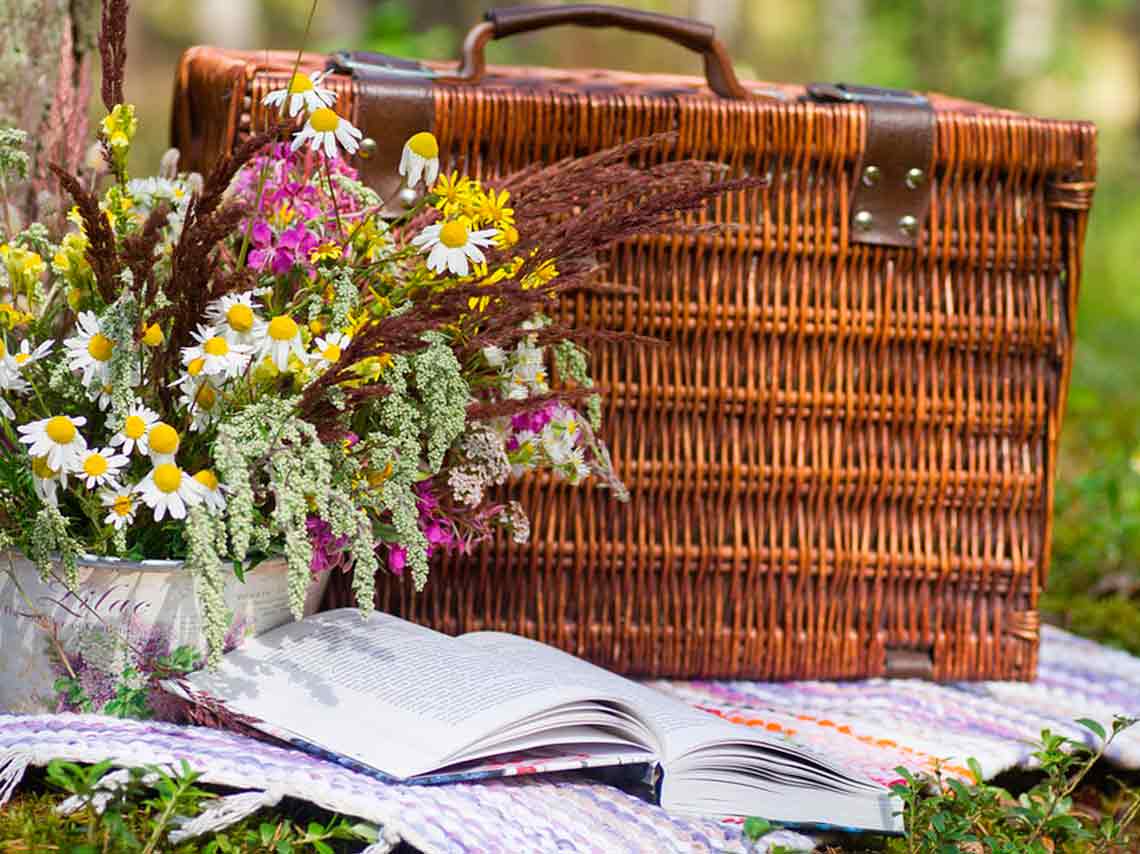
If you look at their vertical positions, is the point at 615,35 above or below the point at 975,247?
above

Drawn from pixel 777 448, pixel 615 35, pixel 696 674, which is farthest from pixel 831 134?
pixel 615 35

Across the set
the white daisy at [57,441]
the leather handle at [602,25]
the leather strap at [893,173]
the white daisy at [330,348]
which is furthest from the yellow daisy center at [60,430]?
the leather strap at [893,173]

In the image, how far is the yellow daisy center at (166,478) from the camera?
3.82 ft

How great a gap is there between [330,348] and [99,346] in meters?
0.21

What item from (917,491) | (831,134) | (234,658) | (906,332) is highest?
(831,134)

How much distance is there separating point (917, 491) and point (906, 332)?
0.22 m

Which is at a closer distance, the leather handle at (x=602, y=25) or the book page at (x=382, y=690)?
the book page at (x=382, y=690)

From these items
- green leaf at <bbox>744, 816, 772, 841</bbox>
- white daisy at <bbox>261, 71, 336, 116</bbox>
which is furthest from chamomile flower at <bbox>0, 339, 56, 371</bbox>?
green leaf at <bbox>744, 816, 772, 841</bbox>

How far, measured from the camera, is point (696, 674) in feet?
5.88

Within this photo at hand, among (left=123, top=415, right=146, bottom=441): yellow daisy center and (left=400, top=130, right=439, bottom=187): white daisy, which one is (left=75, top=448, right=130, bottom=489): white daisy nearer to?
(left=123, top=415, right=146, bottom=441): yellow daisy center

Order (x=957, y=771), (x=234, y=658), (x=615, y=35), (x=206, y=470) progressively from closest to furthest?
(x=206, y=470)
(x=234, y=658)
(x=957, y=771)
(x=615, y=35)

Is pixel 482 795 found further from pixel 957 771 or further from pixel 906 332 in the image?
pixel 906 332

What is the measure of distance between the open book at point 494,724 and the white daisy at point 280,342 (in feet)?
1.07

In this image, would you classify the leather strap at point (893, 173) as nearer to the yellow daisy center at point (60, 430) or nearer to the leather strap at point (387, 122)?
the leather strap at point (387, 122)
